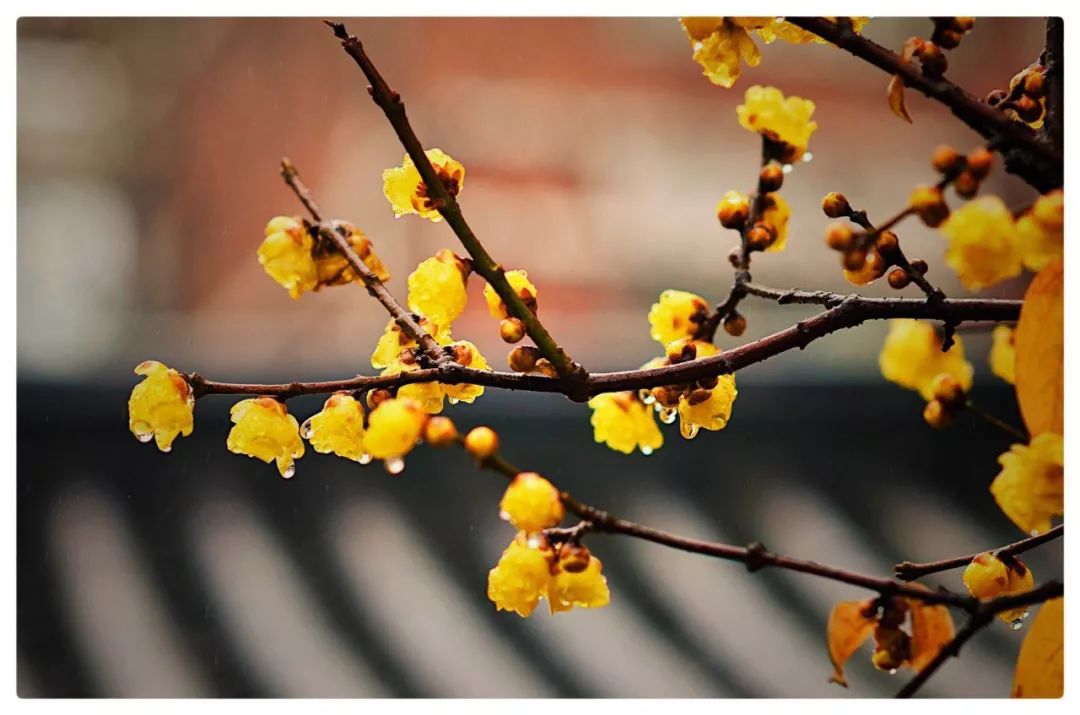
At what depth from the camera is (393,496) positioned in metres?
1.58

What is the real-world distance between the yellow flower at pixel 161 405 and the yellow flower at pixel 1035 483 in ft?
1.84

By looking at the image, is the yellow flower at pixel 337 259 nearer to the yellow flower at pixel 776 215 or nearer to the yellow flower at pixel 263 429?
the yellow flower at pixel 263 429

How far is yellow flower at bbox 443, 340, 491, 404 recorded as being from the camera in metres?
0.69

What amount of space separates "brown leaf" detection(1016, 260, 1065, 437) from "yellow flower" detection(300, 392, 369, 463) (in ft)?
1.46

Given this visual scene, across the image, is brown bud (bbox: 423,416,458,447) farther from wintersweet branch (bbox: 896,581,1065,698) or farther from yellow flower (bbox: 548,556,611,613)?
wintersweet branch (bbox: 896,581,1065,698)

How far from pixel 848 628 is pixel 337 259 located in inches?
17.0

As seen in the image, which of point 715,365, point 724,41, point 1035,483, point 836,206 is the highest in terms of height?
point 724,41

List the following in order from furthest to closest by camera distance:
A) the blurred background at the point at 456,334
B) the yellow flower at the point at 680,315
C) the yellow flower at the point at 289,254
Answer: the blurred background at the point at 456,334, the yellow flower at the point at 680,315, the yellow flower at the point at 289,254

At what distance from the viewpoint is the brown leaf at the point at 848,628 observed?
64 cm

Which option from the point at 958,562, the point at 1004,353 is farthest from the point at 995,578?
the point at 1004,353

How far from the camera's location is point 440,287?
2.21 ft

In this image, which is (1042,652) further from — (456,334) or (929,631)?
(456,334)

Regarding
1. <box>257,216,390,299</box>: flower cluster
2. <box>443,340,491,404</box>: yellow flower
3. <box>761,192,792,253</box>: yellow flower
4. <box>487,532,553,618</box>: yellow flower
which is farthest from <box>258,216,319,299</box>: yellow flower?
<box>761,192,792,253</box>: yellow flower

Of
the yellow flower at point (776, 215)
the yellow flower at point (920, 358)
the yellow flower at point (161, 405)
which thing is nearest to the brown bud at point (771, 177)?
the yellow flower at point (776, 215)
